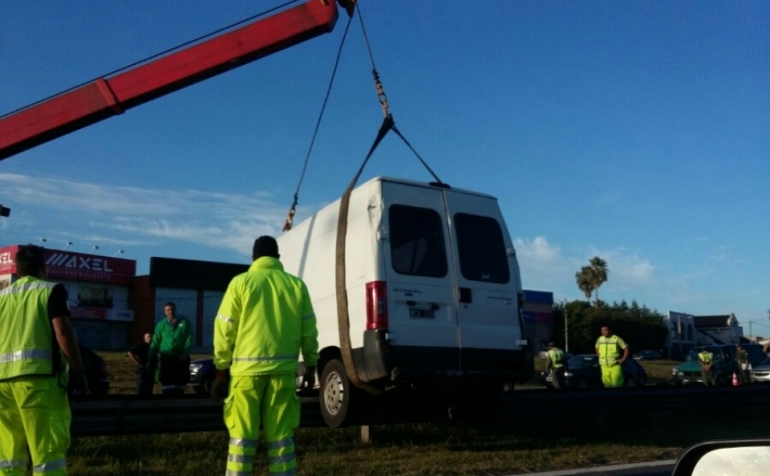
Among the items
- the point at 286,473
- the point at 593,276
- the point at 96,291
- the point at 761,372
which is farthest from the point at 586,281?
the point at 286,473

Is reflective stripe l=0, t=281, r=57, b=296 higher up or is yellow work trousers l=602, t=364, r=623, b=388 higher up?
reflective stripe l=0, t=281, r=57, b=296

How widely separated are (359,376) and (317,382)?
1826 millimetres

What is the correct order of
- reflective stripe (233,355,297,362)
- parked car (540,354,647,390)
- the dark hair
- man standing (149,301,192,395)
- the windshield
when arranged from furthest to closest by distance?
the windshield → parked car (540,354,647,390) → man standing (149,301,192,395) → the dark hair → reflective stripe (233,355,297,362)

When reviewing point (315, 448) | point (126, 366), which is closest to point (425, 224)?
point (315, 448)

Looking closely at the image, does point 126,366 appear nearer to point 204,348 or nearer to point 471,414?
point 471,414

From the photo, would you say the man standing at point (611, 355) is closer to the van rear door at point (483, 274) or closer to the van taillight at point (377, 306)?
the van rear door at point (483, 274)

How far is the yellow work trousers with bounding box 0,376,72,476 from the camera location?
192 inches

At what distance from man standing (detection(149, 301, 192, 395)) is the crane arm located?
3177mm

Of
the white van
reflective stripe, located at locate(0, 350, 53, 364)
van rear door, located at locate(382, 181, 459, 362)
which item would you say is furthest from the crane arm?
reflective stripe, located at locate(0, 350, 53, 364)

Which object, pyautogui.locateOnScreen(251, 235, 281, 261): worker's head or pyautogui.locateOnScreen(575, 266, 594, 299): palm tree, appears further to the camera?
pyautogui.locateOnScreen(575, 266, 594, 299): palm tree

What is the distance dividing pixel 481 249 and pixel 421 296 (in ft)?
3.24

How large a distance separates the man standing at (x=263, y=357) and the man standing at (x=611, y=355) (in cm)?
988

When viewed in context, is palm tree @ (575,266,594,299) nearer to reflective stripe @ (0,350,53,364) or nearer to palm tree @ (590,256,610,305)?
palm tree @ (590,256,610,305)

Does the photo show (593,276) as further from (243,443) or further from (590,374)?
(243,443)
